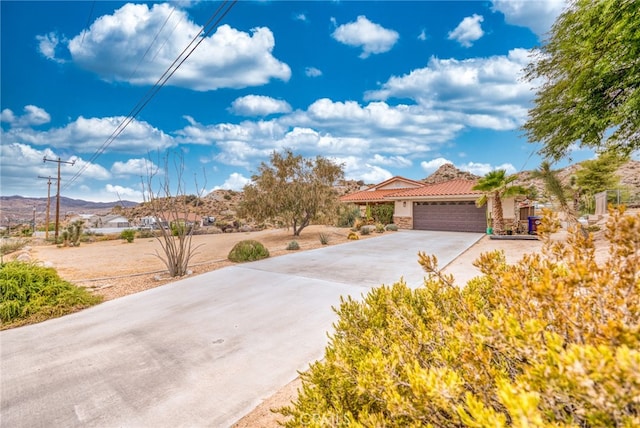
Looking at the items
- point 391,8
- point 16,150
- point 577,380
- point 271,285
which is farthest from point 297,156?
point 577,380

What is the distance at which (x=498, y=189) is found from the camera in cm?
1590

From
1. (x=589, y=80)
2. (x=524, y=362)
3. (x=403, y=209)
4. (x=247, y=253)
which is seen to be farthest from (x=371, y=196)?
(x=524, y=362)

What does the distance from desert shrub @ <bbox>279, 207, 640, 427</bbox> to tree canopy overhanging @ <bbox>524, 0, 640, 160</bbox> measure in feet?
32.7

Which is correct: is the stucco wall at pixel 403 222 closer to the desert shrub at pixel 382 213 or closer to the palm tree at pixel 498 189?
the desert shrub at pixel 382 213

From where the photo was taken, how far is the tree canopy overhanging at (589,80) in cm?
794

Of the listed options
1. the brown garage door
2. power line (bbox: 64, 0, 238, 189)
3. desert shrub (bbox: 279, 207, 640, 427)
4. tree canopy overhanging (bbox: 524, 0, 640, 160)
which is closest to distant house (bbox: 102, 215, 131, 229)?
power line (bbox: 64, 0, 238, 189)

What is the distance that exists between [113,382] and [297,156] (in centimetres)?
1582

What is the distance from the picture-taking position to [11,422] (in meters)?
3.06

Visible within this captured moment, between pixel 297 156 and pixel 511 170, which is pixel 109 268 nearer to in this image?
pixel 297 156

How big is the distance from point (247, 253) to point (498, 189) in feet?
44.7

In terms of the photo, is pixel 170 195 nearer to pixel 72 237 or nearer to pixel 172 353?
pixel 172 353

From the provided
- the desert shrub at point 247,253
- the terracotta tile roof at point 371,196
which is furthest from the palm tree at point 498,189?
the desert shrub at point 247,253

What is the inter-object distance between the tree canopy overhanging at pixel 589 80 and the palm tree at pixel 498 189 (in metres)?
2.90

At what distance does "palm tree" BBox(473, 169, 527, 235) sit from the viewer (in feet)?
52.3
